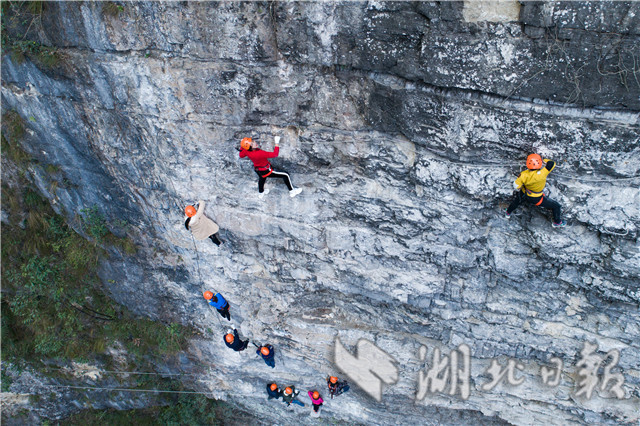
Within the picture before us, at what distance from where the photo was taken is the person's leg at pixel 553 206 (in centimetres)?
609

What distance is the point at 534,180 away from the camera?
5.66m

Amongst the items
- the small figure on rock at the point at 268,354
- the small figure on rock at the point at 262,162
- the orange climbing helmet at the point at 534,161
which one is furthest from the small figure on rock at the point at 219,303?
the orange climbing helmet at the point at 534,161

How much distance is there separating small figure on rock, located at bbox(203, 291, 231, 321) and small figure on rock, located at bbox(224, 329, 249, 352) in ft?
1.40

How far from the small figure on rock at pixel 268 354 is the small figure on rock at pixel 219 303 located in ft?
3.48

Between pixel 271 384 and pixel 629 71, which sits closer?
pixel 629 71

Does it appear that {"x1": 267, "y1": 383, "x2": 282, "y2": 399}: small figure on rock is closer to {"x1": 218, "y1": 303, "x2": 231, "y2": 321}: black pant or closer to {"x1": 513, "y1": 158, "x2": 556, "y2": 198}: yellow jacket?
{"x1": 218, "y1": 303, "x2": 231, "y2": 321}: black pant

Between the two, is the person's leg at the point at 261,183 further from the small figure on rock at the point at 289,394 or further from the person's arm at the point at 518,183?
the small figure on rock at the point at 289,394

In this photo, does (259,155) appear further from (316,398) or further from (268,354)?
(316,398)

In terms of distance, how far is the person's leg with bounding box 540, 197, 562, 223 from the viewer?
6.09 metres

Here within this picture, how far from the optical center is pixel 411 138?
6.46m

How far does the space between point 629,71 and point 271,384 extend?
30.3 ft

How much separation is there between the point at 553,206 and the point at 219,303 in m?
6.42

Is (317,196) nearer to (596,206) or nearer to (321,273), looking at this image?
(321,273)

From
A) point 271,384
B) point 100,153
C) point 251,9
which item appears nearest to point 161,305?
point 271,384
